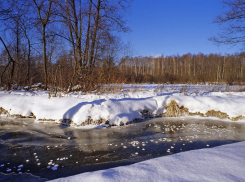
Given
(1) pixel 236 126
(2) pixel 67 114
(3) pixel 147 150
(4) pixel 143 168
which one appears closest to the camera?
(4) pixel 143 168

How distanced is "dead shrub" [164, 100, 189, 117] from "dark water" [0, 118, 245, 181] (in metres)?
0.83

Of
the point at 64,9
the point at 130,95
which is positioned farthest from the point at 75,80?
the point at 64,9

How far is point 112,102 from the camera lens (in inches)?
264

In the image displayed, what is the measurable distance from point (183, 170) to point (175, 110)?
17.3ft

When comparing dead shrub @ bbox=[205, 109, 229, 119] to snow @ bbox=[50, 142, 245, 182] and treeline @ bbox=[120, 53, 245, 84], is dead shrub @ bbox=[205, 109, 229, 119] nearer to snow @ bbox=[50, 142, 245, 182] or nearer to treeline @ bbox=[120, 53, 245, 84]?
snow @ bbox=[50, 142, 245, 182]

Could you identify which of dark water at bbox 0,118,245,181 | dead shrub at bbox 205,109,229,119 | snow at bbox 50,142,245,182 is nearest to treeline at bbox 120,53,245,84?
dead shrub at bbox 205,109,229,119

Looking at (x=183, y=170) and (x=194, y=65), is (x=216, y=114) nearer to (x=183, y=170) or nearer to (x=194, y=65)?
(x=183, y=170)

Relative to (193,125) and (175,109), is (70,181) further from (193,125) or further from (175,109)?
(175,109)

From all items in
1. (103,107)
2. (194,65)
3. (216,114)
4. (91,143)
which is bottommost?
(91,143)

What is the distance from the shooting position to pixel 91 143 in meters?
4.40

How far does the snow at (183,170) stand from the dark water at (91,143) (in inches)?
28.7

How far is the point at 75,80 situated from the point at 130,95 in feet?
9.58

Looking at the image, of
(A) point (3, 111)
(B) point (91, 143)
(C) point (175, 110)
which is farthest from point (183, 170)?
(A) point (3, 111)

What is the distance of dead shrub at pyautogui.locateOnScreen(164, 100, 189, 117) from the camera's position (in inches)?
294
